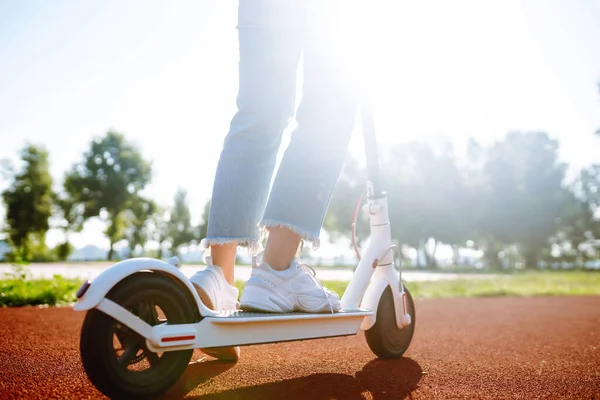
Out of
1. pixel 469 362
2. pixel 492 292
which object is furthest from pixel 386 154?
pixel 469 362

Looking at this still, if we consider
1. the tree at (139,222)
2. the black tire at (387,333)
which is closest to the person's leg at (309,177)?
the black tire at (387,333)

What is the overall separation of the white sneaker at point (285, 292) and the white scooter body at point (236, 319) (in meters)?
0.04

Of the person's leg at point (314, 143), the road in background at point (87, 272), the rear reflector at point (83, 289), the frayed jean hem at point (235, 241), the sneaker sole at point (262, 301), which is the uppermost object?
the person's leg at point (314, 143)

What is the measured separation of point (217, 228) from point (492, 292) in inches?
341

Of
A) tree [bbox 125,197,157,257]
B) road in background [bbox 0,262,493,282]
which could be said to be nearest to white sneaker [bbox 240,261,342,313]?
road in background [bbox 0,262,493,282]

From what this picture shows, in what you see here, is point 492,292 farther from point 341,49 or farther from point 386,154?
point 386,154

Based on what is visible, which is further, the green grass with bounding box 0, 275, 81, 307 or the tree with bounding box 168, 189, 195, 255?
the tree with bounding box 168, 189, 195, 255

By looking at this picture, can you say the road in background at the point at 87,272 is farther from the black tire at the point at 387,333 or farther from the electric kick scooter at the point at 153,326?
the electric kick scooter at the point at 153,326

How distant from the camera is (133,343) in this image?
51.3 inches

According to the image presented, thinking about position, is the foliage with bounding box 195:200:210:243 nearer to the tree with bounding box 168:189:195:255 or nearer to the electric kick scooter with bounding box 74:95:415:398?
the tree with bounding box 168:189:195:255

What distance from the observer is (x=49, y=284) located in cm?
573

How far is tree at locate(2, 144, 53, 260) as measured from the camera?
30.5m

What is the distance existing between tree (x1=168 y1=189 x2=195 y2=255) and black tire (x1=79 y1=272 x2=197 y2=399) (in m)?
41.8

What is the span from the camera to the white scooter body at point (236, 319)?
124 centimetres
